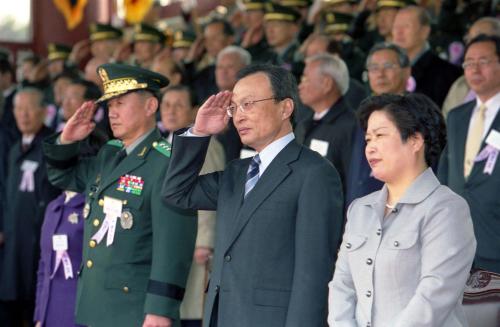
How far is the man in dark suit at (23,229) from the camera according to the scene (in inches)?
243

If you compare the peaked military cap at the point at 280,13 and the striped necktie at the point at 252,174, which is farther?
the peaked military cap at the point at 280,13

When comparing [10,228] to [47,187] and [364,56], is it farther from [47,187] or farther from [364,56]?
[364,56]

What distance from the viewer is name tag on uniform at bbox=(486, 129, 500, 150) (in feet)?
14.6

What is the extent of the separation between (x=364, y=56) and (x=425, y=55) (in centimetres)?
131

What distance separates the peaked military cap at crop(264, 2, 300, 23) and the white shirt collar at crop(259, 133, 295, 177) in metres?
4.51

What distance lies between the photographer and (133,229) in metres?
3.83

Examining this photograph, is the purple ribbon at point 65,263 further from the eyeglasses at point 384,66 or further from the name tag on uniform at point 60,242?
the eyeglasses at point 384,66

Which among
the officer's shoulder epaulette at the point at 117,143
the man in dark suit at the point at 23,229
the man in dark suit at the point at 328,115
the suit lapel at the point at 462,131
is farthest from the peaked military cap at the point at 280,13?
the officer's shoulder epaulette at the point at 117,143

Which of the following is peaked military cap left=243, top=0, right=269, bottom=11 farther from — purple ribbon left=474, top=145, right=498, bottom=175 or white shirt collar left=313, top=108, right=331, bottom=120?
purple ribbon left=474, top=145, right=498, bottom=175

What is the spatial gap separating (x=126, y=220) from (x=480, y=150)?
1.76 metres

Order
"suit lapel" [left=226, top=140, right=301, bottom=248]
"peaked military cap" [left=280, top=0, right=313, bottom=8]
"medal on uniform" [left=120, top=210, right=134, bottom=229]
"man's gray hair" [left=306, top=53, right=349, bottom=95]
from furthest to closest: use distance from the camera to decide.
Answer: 1. "peaked military cap" [left=280, top=0, right=313, bottom=8]
2. "man's gray hair" [left=306, top=53, right=349, bottom=95]
3. "medal on uniform" [left=120, top=210, right=134, bottom=229]
4. "suit lapel" [left=226, top=140, right=301, bottom=248]

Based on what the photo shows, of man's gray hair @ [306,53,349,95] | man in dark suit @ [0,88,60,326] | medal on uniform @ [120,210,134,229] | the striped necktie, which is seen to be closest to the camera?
the striped necktie

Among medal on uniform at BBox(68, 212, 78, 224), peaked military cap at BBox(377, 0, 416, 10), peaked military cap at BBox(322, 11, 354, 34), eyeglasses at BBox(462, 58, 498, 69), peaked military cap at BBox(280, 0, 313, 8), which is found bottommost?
medal on uniform at BBox(68, 212, 78, 224)

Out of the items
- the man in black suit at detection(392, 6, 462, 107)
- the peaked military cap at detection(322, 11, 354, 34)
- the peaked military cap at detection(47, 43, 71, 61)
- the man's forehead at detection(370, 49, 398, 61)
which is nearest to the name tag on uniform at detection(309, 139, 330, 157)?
the man's forehead at detection(370, 49, 398, 61)
